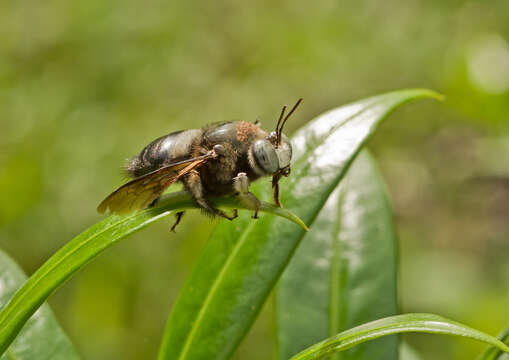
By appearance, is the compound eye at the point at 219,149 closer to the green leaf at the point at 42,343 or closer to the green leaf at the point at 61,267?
the green leaf at the point at 61,267

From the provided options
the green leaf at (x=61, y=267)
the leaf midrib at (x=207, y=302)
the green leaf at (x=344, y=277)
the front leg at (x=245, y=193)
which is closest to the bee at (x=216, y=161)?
the front leg at (x=245, y=193)

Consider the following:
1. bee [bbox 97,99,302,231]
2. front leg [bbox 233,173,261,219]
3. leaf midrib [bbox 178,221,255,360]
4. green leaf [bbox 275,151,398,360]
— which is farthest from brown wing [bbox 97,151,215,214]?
green leaf [bbox 275,151,398,360]

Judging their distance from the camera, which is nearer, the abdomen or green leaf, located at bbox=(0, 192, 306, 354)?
green leaf, located at bbox=(0, 192, 306, 354)

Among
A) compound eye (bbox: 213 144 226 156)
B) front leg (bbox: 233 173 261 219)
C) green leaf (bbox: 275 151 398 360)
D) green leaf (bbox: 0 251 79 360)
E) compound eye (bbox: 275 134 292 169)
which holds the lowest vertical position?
green leaf (bbox: 275 151 398 360)

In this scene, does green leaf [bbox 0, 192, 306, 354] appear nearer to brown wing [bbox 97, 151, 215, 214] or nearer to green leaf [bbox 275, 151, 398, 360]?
brown wing [bbox 97, 151, 215, 214]

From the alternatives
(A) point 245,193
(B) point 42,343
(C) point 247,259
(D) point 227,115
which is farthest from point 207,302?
(D) point 227,115

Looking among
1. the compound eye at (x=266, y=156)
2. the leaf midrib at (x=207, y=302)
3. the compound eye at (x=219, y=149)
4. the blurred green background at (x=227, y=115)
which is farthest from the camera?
the blurred green background at (x=227, y=115)

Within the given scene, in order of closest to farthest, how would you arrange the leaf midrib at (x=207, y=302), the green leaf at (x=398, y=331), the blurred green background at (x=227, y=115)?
the green leaf at (x=398, y=331)
the leaf midrib at (x=207, y=302)
the blurred green background at (x=227, y=115)
